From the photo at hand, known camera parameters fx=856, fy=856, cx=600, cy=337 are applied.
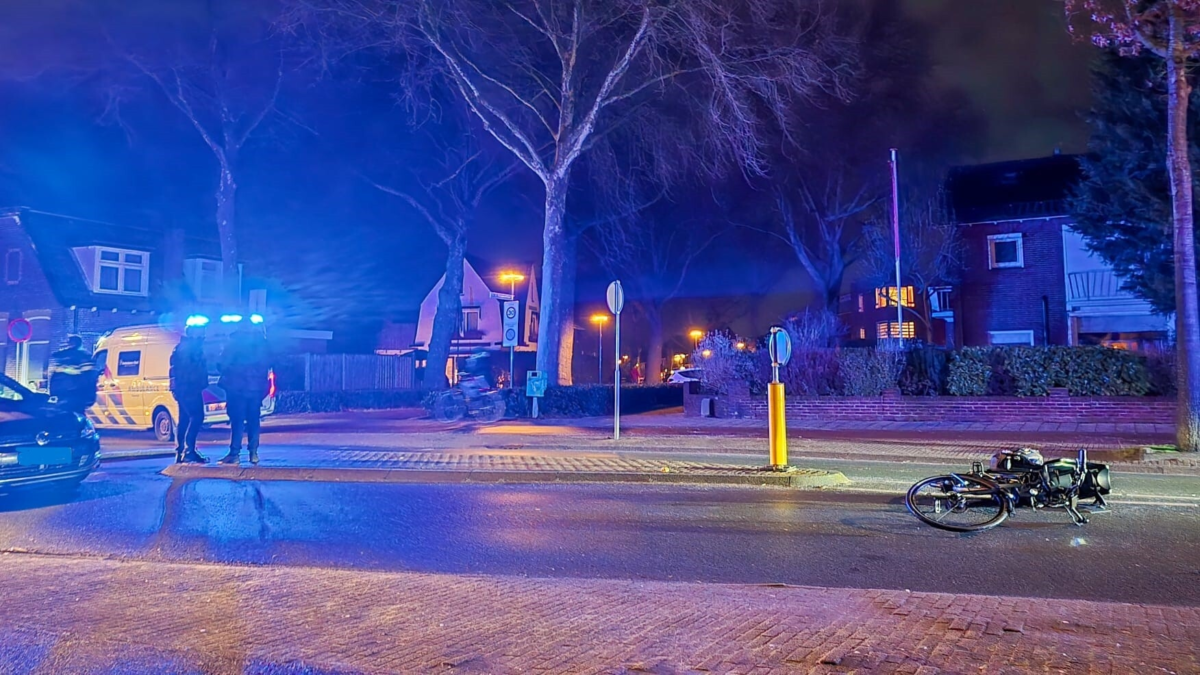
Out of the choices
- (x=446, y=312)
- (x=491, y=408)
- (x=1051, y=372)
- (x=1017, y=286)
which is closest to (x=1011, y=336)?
(x=1017, y=286)

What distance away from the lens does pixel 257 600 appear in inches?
217

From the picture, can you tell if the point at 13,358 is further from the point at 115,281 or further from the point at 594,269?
the point at 594,269

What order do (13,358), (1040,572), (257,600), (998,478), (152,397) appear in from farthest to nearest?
1. (13,358)
2. (152,397)
3. (998,478)
4. (1040,572)
5. (257,600)

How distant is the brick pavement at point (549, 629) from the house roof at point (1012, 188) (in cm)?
2776

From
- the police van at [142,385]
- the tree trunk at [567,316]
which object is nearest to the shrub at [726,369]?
the tree trunk at [567,316]

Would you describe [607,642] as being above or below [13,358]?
below

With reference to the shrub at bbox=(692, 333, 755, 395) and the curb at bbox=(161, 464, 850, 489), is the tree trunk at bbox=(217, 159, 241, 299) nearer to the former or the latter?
the shrub at bbox=(692, 333, 755, 395)

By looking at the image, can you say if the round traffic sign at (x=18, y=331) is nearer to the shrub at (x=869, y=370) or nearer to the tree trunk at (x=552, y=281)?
the tree trunk at (x=552, y=281)

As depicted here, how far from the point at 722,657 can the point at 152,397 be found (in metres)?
16.1

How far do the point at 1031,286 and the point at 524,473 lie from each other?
24969mm

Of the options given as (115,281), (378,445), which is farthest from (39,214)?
(378,445)

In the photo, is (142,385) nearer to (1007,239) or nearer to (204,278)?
(204,278)

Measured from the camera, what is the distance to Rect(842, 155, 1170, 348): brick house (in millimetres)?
28484

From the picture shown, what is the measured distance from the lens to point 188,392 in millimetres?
11891
